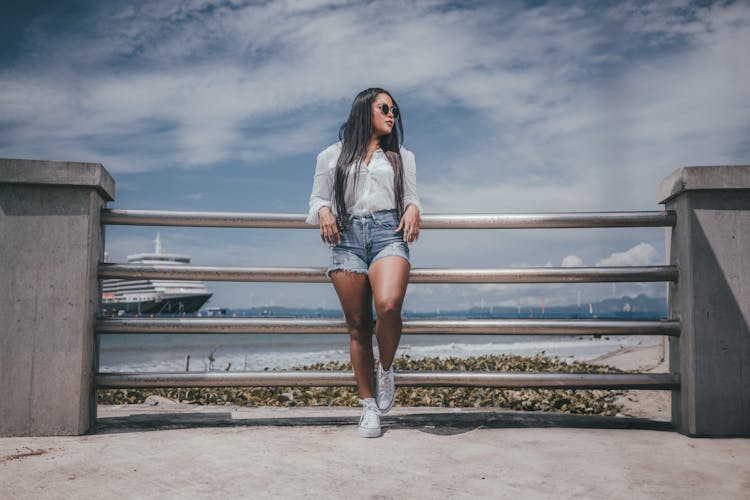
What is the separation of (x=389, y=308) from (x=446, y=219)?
0.83 meters

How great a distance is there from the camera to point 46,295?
3.35 metres

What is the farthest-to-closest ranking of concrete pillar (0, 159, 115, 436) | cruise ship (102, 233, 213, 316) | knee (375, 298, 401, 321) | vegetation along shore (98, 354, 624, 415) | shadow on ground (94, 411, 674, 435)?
cruise ship (102, 233, 213, 316) → vegetation along shore (98, 354, 624, 415) → shadow on ground (94, 411, 674, 435) → concrete pillar (0, 159, 115, 436) → knee (375, 298, 401, 321)

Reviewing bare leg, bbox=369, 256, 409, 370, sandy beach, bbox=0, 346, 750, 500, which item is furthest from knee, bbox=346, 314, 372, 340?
sandy beach, bbox=0, 346, 750, 500

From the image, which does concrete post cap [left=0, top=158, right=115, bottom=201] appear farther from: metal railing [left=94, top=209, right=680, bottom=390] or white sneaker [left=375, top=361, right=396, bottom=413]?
white sneaker [left=375, top=361, right=396, bottom=413]

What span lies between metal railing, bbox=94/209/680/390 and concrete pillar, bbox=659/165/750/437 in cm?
12

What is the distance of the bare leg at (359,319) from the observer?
336cm

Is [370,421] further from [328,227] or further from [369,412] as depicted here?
[328,227]

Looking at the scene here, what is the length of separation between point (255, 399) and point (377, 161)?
3.13 meters

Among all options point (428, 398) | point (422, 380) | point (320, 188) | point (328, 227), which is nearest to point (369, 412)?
point (422, 380)

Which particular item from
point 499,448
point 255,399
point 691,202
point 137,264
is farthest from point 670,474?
point 255,399

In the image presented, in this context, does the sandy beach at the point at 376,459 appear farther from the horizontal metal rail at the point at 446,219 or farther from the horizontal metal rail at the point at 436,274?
the horizontal metal rail at the point at 446,219

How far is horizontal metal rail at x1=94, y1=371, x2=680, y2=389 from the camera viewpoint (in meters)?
3.46

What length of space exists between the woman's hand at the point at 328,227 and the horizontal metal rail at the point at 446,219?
0.25 meters

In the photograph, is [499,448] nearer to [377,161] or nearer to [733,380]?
[733,380]
